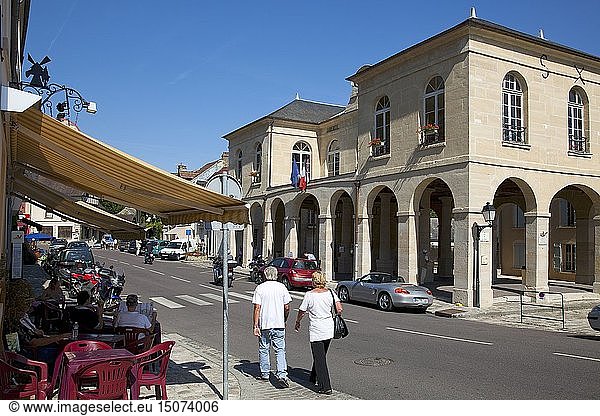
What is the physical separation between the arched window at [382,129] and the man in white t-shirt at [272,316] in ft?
57.9


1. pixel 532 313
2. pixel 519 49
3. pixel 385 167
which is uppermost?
pixel 519 49

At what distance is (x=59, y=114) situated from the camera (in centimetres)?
1712

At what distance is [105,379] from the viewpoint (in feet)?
19.6

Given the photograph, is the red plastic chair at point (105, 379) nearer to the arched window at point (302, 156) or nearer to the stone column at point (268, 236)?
the stone column at point (268, 236)

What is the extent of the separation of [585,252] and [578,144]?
5515 millimetres

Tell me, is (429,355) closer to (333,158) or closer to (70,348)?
(70,348)

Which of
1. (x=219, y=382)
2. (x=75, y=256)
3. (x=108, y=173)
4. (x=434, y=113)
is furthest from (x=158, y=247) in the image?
(x=108, y=173)

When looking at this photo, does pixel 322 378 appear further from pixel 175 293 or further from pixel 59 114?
pixel 175 293

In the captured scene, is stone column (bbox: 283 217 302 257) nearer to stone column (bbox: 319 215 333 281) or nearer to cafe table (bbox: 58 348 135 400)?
stone column (bbox: 319 215 333 281)

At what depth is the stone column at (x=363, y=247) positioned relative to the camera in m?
26.4

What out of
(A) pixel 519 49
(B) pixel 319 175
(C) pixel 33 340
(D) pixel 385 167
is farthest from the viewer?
(B) pixel 319 175

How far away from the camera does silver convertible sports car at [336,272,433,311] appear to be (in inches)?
744
